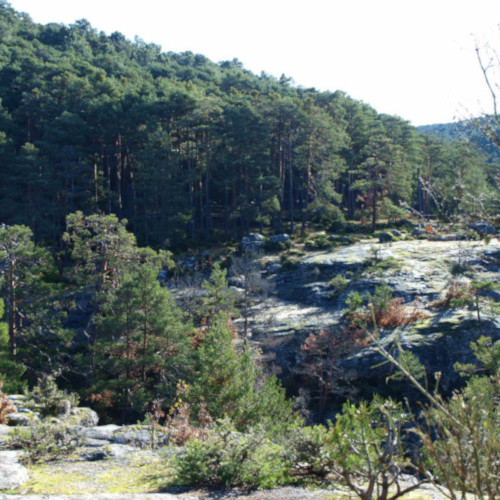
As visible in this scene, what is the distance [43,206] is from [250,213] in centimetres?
1561

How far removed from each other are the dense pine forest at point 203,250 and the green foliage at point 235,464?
26mm

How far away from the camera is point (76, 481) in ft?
20.3

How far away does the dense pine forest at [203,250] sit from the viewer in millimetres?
5832

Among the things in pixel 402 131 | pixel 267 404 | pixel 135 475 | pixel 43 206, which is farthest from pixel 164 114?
pixel 135 475

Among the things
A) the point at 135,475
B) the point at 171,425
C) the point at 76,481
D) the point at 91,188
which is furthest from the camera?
the point at 91,188

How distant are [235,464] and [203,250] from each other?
2999 centimetres

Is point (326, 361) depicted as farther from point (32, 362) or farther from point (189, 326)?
point (32, 362)

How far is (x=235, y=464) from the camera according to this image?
5.86 m

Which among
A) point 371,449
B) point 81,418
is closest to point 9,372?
point 81,418

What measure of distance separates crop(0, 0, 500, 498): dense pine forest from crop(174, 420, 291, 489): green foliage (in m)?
0.03

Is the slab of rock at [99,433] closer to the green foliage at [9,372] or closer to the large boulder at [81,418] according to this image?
the large boulder at [81,418]

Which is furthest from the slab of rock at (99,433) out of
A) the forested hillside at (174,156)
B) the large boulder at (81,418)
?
the forested hillside at (174,156)

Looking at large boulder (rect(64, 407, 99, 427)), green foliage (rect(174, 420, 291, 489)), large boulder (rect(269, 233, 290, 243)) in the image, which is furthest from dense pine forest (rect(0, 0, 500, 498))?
large boulder (rect(269, 233, 290, 243))

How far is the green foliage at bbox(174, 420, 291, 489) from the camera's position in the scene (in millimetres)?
5777
